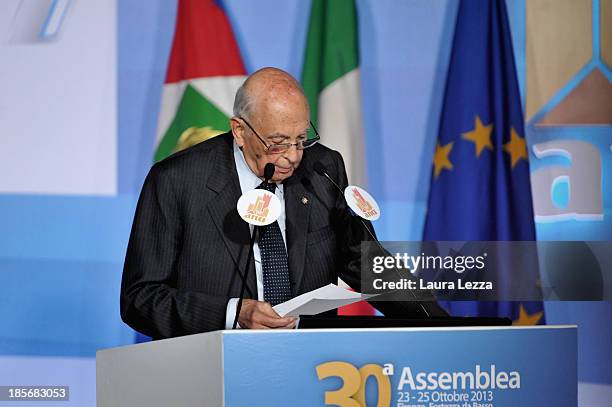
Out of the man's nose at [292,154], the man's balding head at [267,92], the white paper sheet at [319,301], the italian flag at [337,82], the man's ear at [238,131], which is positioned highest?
the italian flag at [337,82]

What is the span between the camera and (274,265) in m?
3.14

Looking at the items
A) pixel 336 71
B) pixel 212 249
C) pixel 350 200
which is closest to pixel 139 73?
pixel 336 71

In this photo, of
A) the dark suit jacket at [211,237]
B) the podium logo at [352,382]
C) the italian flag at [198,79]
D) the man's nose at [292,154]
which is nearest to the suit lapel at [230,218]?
the dark suit jacket at [211,237]

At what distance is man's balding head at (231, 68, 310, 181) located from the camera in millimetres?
3096

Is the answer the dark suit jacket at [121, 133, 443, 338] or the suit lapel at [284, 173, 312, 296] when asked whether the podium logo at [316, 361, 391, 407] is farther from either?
the suit lapel at [284, 173, 312, 296]

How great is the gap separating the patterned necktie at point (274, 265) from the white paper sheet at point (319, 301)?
56 cm

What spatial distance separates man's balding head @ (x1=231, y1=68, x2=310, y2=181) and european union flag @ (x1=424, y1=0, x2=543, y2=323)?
5.61 feet

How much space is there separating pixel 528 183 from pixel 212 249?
81.7 inches

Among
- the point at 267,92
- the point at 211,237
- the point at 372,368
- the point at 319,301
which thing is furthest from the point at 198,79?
the point at 372,368

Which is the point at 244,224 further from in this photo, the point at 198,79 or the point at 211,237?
the point at 198,79

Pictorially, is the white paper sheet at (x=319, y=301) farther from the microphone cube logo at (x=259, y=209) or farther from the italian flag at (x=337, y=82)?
the italian flag at (x=337, y=82)

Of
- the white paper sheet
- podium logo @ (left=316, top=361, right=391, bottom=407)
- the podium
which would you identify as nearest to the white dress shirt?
the white paper sheet

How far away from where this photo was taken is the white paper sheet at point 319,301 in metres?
2.46

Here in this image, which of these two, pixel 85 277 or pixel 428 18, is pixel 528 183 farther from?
pixel 85 277
